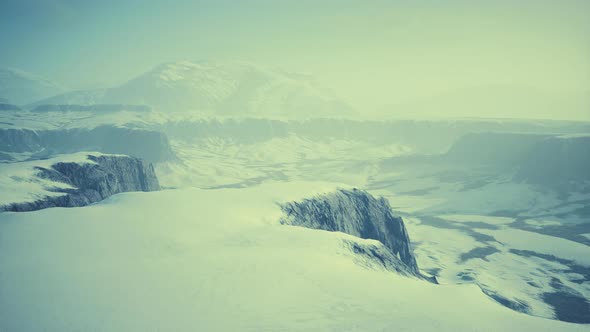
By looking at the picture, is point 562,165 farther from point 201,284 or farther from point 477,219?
point 201,284

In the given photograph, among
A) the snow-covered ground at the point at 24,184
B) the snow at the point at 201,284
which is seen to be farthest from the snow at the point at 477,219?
the snow-covered ground at the point at 24,184

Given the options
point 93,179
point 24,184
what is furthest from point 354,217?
point 93,179

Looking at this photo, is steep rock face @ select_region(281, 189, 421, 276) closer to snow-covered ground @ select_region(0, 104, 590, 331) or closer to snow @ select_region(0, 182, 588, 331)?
snow-covered ground @ select_region(0, 104, 590, 331)

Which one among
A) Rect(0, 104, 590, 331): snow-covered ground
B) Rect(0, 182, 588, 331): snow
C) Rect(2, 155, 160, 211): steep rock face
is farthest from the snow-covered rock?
Rect(2, 155, 160, 211): steep rock face

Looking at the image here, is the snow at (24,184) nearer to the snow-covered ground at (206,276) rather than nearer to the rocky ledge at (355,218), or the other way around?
the snow-covered ground at (206,276)

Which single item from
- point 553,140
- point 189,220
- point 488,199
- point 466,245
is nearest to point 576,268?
point 466,245

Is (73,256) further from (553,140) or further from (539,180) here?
(553,140)
